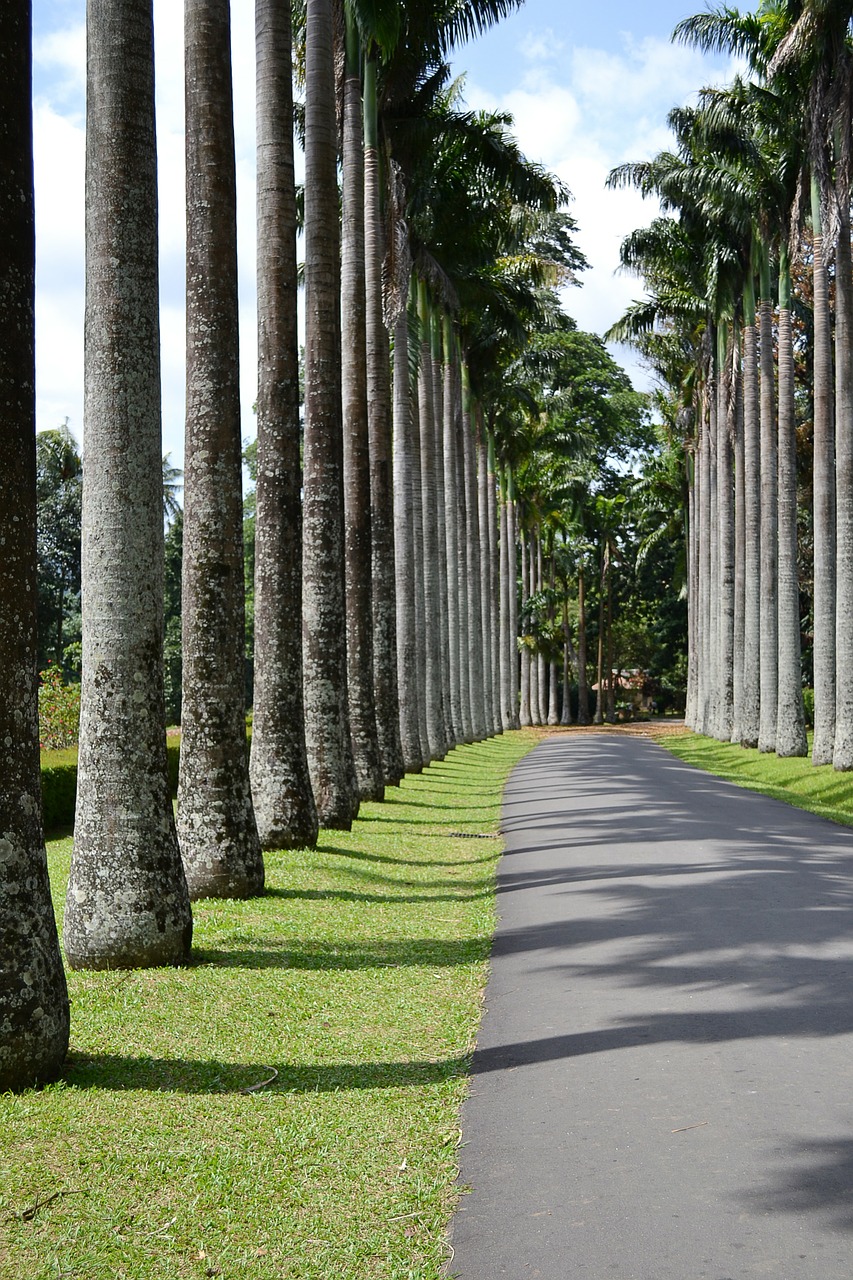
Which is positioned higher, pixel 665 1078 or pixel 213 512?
pixel 213 512

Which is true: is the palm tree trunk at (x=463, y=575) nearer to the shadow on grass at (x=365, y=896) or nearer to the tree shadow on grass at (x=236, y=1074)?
the shadow on grass at (x=365, y=896)

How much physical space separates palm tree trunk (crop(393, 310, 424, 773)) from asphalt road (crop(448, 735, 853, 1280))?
1291cm

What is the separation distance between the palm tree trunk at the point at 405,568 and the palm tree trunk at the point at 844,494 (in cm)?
835

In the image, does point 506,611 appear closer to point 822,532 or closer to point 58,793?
point 822,532

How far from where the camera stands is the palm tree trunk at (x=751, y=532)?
35.0m

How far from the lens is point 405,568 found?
2638 cm

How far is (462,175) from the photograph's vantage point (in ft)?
92.0

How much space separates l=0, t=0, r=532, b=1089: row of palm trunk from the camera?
239 inches

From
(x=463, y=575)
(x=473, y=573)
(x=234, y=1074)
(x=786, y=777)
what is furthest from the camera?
(x=473, y=573)

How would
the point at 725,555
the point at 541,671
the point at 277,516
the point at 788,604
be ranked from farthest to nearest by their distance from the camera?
the point at 541,671, the point at 725,555, the point at 788,604, the point at 277,516

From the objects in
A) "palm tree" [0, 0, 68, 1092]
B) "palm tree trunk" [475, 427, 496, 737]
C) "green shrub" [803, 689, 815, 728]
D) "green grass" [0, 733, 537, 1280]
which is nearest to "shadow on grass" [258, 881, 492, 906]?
"green grass" [0, 733, 537, 1280]

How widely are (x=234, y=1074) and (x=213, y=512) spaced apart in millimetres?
5714

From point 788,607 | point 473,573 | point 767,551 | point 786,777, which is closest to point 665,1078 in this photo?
point 786,777

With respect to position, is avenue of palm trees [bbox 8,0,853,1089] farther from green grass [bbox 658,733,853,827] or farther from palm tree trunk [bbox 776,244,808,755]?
green grass [bbox 658,733,853,827]
